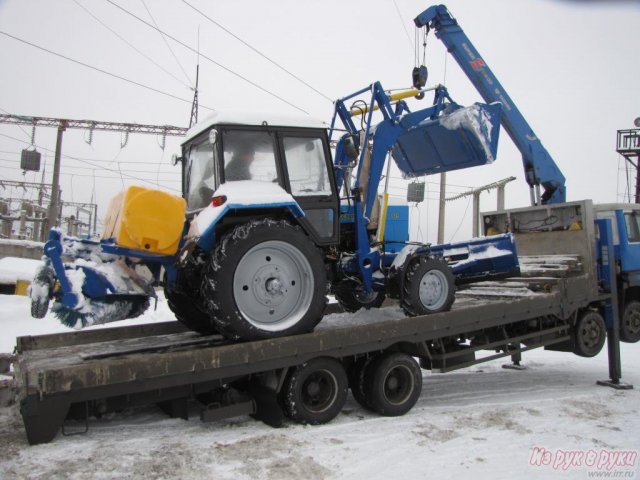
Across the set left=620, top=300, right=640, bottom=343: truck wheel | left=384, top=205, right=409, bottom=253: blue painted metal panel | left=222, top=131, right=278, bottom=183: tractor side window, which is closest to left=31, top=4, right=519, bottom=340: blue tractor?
left=222, top=131, right=278, bottom=183: tractor side window

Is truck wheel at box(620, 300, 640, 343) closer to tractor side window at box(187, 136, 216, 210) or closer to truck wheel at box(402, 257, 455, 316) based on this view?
truck wheel at box(402, 257, 455, 316)

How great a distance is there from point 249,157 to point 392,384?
2669 mm

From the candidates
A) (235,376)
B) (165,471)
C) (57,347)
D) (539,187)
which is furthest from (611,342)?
(57,347)

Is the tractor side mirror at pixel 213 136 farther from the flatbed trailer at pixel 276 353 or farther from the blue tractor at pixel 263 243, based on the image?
the flatbed trailer at pixel 276 353

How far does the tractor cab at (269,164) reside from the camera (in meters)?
4.73

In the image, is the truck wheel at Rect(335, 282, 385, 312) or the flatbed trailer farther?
the truck wheel at Rect(335, 282, 385, 312)

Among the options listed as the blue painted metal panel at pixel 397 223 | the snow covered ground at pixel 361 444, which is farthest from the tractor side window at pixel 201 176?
the blue painted metal panel at pixel 397 223

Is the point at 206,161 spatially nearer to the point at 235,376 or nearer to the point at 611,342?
the point at 235,376

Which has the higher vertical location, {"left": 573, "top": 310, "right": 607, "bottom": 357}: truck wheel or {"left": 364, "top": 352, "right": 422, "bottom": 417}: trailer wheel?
{"left": 573, "top": 310, "right": 607, "bottom": 357}: truck wheel

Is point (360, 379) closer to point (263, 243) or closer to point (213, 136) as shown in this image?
point (263, 243)

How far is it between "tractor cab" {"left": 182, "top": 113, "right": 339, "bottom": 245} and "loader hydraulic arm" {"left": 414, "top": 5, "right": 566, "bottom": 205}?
3.89m

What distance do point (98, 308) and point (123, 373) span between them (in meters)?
0.86

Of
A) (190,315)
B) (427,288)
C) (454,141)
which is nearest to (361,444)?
(427,288)

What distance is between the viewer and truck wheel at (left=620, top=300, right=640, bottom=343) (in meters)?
7.91
